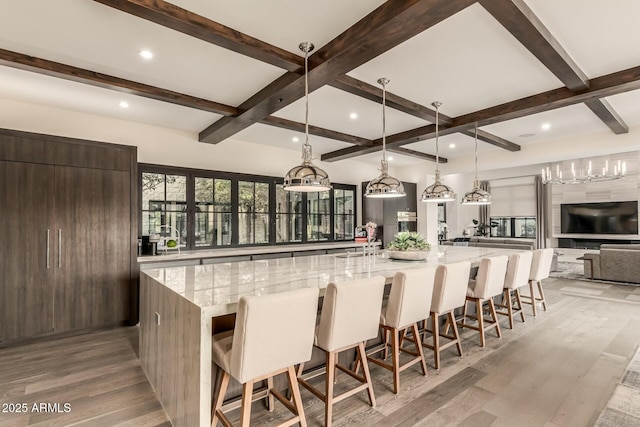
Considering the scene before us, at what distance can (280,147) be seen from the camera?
613cm

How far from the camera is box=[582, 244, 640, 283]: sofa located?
635cm

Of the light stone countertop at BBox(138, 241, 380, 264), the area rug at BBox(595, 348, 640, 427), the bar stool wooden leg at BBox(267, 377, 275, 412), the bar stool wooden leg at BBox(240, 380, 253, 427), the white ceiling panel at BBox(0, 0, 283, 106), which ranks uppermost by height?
the white ceiling panel at BBox(0, 0, 283, 106)

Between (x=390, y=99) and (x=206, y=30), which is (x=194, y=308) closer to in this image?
(x=206, y=30)

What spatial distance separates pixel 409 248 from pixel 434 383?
1.40 m

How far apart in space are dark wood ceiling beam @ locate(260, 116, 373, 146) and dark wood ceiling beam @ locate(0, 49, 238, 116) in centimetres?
60

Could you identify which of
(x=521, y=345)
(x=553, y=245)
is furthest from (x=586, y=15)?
(x=553, y=245)

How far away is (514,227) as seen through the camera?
1120 centimetres

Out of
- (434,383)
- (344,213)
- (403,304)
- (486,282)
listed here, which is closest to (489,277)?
(486,282)

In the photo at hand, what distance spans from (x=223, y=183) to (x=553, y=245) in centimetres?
1018

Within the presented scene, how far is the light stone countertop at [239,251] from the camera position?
4.24 m

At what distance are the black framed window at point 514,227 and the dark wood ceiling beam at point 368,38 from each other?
10363 mm

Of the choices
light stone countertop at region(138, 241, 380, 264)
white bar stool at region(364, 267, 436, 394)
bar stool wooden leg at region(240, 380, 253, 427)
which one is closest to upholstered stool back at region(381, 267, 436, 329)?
white bar stool at region(364, 267, 436, 394)

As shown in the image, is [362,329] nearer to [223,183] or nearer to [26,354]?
[26,354]

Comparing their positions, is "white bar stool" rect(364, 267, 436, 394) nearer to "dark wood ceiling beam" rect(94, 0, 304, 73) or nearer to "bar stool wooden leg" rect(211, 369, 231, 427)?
"bar stool wooden leg" rect(211, 369, 231, 427)
